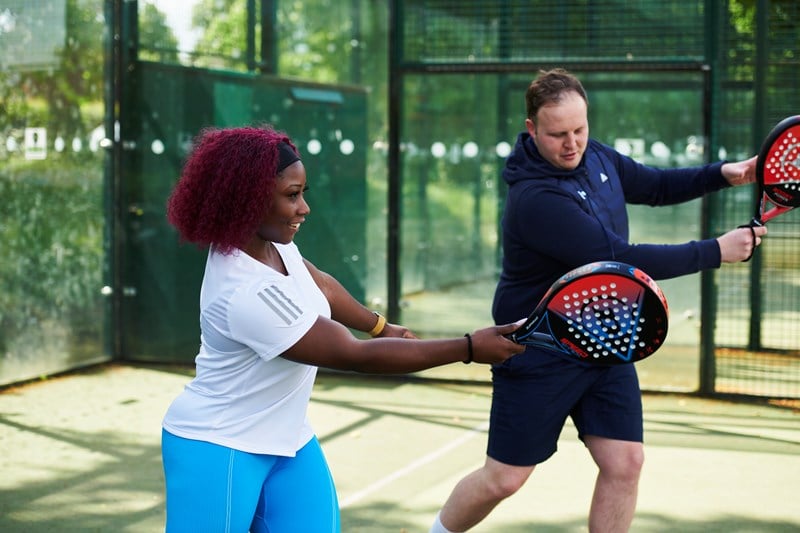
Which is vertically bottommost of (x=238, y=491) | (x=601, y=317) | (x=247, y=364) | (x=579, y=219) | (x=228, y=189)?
(x=238, y=491)

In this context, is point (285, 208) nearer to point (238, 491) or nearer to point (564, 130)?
point (238, 491)

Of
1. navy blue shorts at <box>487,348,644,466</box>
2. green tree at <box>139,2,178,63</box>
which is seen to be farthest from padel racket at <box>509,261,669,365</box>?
green tree at <box>139,2,178,63</box>

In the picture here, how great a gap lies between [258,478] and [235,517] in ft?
0.40

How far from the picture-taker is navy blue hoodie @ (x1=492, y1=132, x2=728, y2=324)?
12.4 ft

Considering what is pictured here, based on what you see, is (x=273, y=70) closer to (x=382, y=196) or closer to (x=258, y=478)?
(x=382, y=196)

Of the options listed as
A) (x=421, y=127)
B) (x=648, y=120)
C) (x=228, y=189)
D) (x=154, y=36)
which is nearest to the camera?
(x=228, y=189)

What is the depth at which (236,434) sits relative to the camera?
3129 millimetres

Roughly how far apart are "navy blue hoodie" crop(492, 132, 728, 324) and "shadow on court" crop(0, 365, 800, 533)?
1549 millimetres

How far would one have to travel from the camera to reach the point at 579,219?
3.88 meters

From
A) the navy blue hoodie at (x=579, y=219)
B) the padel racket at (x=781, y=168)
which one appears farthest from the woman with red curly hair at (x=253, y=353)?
the padel racket at (x=781, y=168)

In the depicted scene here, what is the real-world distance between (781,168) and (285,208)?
1.88 metres

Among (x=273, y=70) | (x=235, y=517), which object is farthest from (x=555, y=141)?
(x=273, y=70)

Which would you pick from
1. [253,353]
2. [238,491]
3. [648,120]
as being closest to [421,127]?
[648,120]

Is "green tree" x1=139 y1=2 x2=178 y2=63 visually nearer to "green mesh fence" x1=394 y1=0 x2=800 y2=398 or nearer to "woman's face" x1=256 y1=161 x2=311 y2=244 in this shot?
"green mesh fence" x1=394 y1=0 x2=800 y2=398
